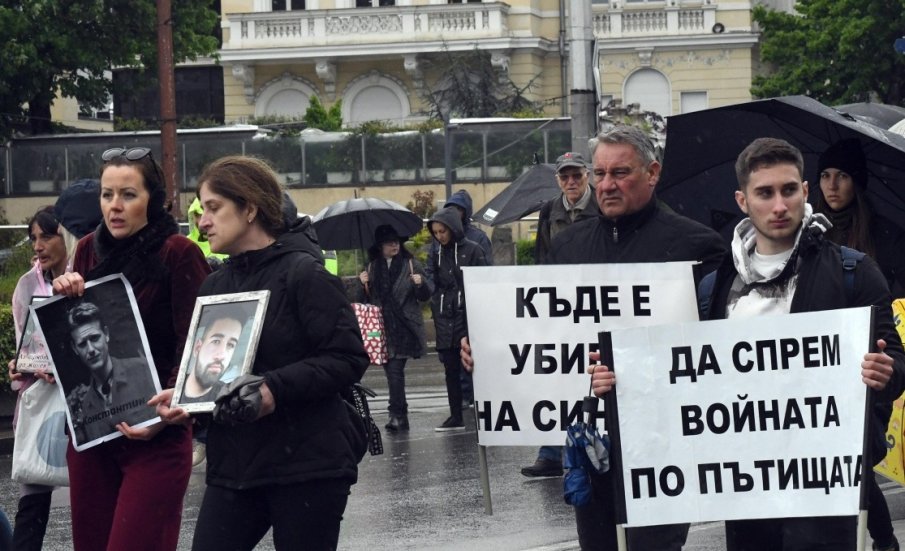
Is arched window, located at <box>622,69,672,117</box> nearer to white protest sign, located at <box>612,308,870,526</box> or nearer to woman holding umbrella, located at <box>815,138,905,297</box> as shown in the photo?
woman holding umbrella, located at <box>815,138,905,297</box>

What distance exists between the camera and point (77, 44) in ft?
121

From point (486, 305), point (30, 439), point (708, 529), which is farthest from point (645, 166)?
point (708, 529)

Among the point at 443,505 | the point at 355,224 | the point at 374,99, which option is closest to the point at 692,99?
the point at 374,99

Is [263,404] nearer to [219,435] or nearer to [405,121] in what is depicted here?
[219,435]

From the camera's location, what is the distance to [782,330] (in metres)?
4.83

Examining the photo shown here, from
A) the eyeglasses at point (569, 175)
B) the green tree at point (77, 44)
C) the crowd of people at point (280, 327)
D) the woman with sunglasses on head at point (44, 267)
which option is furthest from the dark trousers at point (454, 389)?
the green tree at point (77, 44)

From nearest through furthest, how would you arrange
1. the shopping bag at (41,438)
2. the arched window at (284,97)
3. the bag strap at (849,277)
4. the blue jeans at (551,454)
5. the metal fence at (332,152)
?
the bag strap at (849,277), the shopping bag at (41,438), the blue jeans at (551,454), the metal fence at (332,152), the arched window at (284,97)

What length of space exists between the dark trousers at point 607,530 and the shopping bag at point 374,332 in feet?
27.6

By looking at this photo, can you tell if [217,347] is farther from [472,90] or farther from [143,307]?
[472,90]

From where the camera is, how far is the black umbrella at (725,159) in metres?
6.59

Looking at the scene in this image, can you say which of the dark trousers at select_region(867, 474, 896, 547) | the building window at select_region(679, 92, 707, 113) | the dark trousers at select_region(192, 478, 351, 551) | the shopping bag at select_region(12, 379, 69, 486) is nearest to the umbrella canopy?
the shopping bag at select_region(12, 379, 69, 486)

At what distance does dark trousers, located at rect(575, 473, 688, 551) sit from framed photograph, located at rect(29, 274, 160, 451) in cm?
141

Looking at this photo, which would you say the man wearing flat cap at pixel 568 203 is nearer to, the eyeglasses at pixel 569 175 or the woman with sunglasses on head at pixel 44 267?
the eyeglasses at pixel 569 175

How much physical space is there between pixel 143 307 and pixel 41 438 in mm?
1670
